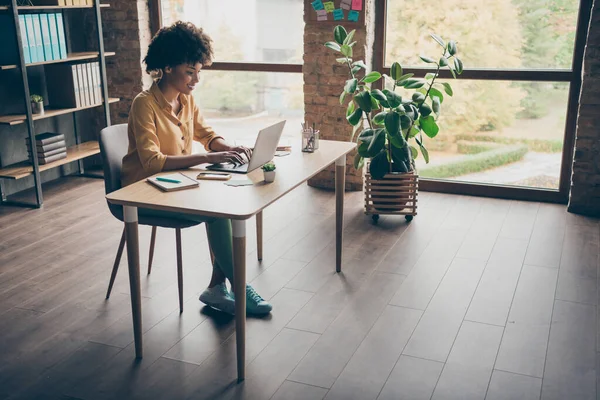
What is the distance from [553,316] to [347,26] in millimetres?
2639

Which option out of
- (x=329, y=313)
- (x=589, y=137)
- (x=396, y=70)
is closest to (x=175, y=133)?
(x=329, y=313)

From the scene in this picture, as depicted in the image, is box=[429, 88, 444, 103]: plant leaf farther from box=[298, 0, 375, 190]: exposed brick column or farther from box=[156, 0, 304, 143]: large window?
box=[156, 0, 304, 143]: large window

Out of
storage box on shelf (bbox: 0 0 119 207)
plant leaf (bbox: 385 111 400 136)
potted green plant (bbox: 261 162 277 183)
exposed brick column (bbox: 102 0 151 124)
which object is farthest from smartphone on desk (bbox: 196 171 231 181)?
exposed brick column (bbox: 102 0 151 124)

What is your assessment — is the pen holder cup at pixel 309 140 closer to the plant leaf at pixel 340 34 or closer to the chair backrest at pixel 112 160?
the chair backrest at pixel 112 160

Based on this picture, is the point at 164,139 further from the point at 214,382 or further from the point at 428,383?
the point at 428,383

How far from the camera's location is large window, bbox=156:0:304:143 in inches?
211

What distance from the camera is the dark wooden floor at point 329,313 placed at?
2.62 m

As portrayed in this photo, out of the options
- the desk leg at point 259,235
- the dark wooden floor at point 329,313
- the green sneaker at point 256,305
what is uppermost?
the desk leg at point 259,235

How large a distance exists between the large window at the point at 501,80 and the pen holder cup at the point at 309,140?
1.93 meters

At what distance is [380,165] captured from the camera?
4.37 meters

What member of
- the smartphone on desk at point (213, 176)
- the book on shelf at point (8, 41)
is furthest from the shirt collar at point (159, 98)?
the book on shelf at point (8, 41)

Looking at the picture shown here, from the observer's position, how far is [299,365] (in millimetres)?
2740

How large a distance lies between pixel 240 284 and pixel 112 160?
103cm

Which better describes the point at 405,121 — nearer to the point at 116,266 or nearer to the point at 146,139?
the point at 146,139
